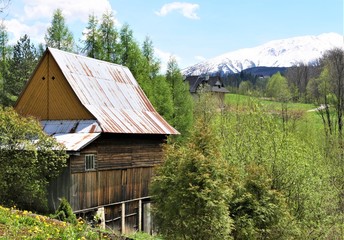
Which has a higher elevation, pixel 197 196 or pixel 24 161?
pixel 24 161

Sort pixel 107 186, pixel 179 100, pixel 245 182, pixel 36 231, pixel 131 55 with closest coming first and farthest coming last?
pixel 36 231, pixel 245 182, pixel 107 186, pixel 131 55, pixel 179 100

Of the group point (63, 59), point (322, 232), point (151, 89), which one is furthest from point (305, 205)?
point (151, 89)

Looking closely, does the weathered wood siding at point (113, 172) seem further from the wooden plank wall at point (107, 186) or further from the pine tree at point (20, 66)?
the pine tree at point (20, 66)

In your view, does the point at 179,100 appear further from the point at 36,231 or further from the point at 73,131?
the point at 36,231

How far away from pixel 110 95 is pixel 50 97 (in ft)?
11.4

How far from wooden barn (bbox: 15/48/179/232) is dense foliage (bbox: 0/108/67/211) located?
2.36ft

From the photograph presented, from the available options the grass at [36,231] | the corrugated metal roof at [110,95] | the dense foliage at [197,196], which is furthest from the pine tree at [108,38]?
the grass at [36,231]

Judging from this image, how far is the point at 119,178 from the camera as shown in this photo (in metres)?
23.2

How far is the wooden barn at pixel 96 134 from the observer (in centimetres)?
2069

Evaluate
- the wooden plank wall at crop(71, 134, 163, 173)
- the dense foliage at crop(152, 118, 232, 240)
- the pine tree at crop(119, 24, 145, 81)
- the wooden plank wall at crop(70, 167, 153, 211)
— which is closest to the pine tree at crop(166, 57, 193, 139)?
the pine tree at crop(119, 24, 145, 81)

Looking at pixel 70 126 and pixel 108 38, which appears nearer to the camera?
pixel 70 126

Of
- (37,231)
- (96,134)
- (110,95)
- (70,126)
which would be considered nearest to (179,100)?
(110,95)

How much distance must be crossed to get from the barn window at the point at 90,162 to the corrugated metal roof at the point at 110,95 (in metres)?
1.44

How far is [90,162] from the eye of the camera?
832 inches
